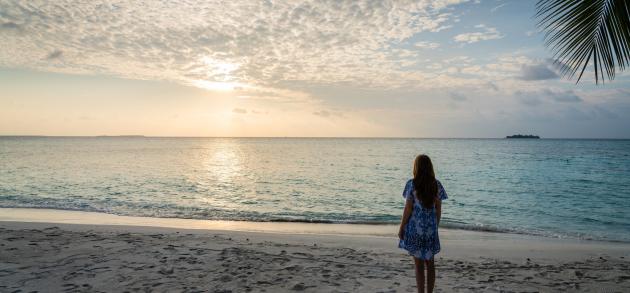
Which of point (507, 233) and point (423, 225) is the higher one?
point (423, 225)

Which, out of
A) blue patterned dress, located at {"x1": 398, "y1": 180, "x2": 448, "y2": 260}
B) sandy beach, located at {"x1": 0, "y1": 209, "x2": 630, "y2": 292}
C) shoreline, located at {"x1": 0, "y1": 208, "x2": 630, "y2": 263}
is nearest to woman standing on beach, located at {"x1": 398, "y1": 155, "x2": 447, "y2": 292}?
blue patterned dress, located at {"x1": 398, "y1": 180, "x2": 448, "y2": 260}

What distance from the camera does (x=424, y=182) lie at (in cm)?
517

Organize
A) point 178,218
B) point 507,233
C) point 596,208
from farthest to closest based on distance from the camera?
point 596,208
point 178,218
point 507,233

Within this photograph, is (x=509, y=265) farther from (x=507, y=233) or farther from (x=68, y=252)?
(x=68, y=252)

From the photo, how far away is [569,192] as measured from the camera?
26.9 metres

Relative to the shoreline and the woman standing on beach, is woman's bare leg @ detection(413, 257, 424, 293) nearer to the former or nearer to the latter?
the woman standing on beach

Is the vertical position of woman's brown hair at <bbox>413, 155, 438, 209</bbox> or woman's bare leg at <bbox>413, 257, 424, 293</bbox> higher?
woman's brown hair at <bbox>413, 155, 438, 209</bbox>

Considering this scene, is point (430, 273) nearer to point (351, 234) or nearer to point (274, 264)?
point (274, 264)

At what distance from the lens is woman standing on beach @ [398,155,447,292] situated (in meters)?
5.23

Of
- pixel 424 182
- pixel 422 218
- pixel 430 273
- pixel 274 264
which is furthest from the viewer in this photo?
pixel 274 264

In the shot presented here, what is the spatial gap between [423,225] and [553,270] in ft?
17.3

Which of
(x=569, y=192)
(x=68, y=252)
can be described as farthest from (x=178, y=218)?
(x=569, y=192)

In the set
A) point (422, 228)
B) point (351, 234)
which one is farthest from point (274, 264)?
point (351, 234)

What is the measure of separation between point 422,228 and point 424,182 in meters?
0.75
